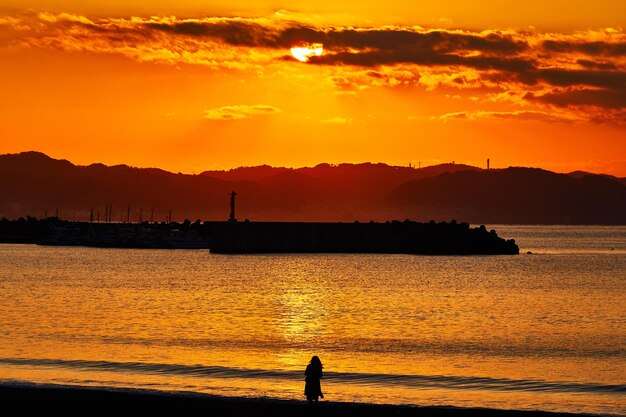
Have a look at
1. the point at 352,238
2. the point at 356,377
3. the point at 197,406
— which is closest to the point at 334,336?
the point at 356,377

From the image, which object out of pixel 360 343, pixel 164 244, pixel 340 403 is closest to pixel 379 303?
pixel 360 343

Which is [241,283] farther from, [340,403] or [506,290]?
[340,403]

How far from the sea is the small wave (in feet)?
0.20

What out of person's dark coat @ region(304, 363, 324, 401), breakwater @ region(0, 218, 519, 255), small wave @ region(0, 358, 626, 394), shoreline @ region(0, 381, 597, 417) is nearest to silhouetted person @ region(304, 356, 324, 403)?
person's dark coat @ region(304, 363, 324, 401)

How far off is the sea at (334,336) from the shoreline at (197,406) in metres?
2.76

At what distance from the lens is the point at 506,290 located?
81.9 meters

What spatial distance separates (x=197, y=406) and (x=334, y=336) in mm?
22355

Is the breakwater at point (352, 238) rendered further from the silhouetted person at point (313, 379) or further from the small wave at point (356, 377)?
the silhouetted person at point (313, 379)

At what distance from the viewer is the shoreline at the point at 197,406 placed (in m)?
25.3

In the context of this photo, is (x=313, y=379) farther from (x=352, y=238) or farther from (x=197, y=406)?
(x=352, y=238)

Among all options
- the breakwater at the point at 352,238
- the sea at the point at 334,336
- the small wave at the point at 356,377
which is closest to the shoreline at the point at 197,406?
the sea at the point at 334,336

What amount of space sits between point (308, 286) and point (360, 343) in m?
39.3

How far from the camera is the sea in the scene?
33156mm

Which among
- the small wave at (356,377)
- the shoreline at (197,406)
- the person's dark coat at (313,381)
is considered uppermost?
the person's dark coat at (313,381)
